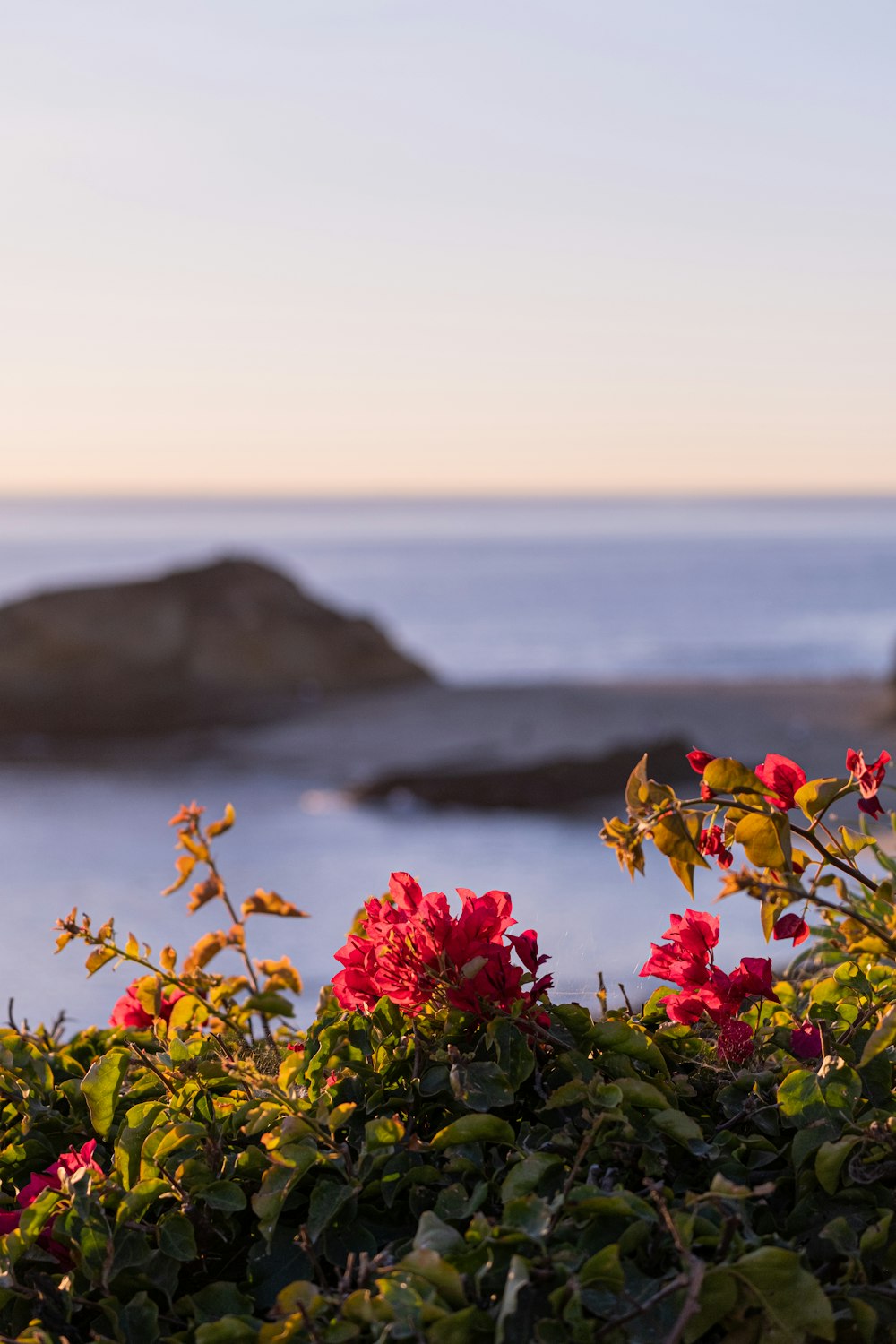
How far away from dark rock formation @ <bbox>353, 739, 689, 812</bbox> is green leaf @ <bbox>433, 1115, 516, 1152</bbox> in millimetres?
5905

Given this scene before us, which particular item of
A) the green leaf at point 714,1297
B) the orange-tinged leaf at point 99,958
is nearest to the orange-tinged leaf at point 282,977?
the orange-tinged leaf at point 99,958

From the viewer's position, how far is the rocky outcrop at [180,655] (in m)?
10.5

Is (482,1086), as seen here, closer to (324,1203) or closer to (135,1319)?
(324,1203)

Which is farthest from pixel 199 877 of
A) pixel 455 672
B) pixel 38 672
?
pixel 455 672

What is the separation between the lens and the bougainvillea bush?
1.07m

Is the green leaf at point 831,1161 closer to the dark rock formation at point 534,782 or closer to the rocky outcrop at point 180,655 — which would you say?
the dark rock formation at point 534,782

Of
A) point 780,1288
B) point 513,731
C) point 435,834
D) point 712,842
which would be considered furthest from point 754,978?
point 513,731

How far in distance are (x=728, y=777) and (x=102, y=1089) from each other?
0.71m

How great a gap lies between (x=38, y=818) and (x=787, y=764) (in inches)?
252

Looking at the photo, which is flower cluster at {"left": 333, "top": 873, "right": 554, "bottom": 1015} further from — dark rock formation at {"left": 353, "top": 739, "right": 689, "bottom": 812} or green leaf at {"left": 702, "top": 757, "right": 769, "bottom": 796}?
dark rock formation at {"left": 353, "top": 739, "right": 689, "bottom": 812}

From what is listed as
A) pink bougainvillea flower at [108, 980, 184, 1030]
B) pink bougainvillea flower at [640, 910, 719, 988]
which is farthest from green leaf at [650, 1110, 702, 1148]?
pink bougainvillea flower at [108, 980, 184, 1030]

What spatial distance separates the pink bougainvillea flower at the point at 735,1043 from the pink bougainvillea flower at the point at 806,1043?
46 mm

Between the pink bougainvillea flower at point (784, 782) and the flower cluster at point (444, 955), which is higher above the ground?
the pink bougainvillea flower at point (784, 782)

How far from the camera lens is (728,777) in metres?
1.25
